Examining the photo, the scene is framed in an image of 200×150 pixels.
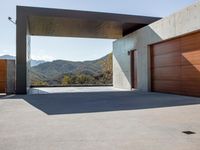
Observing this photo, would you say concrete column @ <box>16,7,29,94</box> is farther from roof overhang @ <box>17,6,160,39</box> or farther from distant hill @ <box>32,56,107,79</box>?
distant hill @ <box>32,56,107,79</box>

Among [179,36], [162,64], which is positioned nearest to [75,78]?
[162,64]

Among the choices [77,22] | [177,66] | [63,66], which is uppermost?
[77,22]

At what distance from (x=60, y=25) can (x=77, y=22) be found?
4.38 feet

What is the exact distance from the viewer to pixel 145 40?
1373cm

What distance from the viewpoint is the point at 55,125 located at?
15.4 feet

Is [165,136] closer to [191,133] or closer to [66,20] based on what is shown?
[191,133]

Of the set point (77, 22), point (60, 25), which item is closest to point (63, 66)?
point (60, 25)

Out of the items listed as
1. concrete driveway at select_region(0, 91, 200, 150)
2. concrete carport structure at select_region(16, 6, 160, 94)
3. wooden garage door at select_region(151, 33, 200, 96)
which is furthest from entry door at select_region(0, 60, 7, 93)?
concrete driveway at select_region(0, 91, 200, 150)

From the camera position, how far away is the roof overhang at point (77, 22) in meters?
12.9

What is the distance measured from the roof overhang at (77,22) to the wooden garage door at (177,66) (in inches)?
88.3

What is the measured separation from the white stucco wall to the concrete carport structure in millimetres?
885

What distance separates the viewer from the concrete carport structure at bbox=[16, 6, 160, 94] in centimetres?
1243

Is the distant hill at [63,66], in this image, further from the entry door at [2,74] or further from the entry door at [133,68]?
the entry door at [2,74]

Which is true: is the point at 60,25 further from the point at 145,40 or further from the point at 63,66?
the point at 63,66
